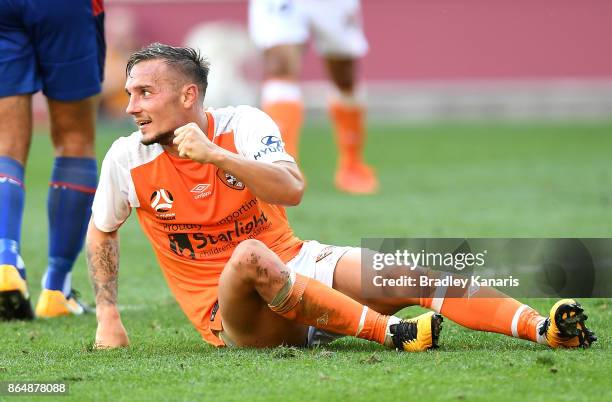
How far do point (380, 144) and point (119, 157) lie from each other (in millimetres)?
10502

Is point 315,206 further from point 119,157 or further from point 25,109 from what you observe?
point 119,157

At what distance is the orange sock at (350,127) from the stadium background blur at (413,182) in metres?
0.41

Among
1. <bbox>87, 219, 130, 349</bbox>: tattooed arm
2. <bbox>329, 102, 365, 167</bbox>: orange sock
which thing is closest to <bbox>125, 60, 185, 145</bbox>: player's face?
<bbox>87, 219, 130, 349</bbox>: tattooed arm

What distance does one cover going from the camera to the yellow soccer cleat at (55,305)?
520 centimetres

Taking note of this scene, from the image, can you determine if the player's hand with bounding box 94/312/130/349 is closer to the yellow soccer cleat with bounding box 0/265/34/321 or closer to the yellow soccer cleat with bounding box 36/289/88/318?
the yellow soccer cleat with bounding box 0/265/34/321

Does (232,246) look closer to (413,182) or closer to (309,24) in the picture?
(309,24)

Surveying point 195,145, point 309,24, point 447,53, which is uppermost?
point 447,53

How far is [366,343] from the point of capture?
13.8 feet

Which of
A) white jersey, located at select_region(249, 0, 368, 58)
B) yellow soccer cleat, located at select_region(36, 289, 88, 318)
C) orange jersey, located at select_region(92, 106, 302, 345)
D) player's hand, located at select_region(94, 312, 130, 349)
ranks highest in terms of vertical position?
white jersey, located at select_region(249, 0, 368, 58)

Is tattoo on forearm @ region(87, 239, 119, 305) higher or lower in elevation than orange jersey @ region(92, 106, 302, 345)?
lower

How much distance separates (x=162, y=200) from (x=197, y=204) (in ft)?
0.41

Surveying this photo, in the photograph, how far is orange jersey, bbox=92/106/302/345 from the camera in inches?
161

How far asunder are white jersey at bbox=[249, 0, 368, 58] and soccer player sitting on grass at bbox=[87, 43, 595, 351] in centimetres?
421

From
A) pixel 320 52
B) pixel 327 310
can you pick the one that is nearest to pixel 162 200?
pixel 327 310
